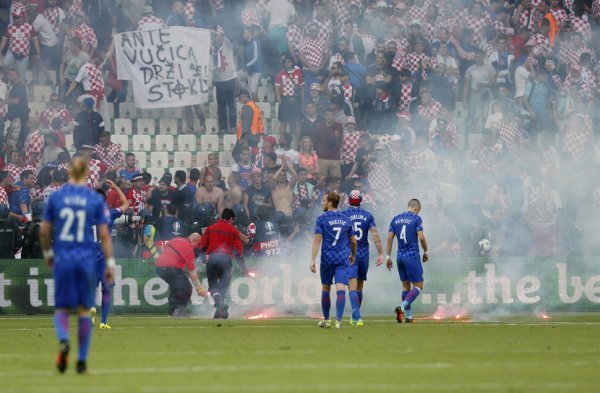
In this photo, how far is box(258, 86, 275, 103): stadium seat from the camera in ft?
105

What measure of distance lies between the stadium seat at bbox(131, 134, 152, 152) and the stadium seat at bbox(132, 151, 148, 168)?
0.10 metres

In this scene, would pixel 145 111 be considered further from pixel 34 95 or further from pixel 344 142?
pixel 344 142

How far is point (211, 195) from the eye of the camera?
2747 cm

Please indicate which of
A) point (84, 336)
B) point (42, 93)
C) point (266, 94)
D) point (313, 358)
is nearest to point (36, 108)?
point (42, 93)

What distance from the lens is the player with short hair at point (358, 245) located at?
870 inches

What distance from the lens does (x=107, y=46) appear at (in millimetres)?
30875

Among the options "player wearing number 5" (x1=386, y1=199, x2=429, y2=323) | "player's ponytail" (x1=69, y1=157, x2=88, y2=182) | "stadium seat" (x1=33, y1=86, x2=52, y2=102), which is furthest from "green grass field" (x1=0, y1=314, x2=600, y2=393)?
"stadium seat" (x1=33, y1=86, x2=52, y2=102)

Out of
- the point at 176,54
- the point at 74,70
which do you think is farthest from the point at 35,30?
the point at 176,54

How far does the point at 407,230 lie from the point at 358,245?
1.09 meters

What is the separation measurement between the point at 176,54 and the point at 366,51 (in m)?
4.48

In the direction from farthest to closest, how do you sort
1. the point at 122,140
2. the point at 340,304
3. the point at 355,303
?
the point at 122,140 → the point at 355,303 → the point at 340,304

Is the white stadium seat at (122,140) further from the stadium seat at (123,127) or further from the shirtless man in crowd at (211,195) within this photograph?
the shirtless man in crowd at (211,195)

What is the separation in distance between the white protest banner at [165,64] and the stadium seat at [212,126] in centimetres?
118

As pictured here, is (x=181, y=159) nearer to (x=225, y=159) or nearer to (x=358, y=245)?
(x=225, y=159)
